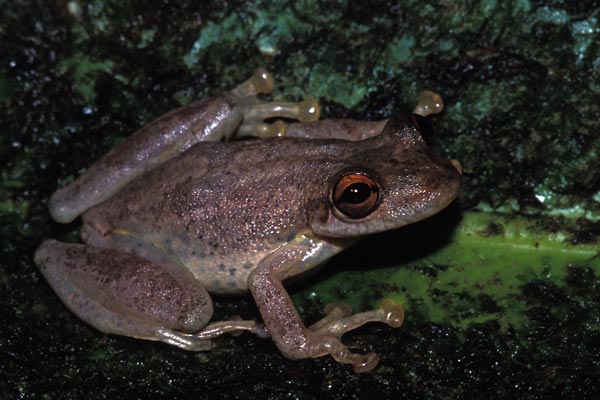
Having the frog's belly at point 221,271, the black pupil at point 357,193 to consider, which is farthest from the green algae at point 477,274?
the black pupil at point 357,193

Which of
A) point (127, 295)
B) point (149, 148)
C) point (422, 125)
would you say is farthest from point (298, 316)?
point (149, 148)

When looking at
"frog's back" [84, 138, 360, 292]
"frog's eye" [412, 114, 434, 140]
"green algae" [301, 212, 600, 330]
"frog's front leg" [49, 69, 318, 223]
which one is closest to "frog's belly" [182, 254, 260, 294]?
"frog's back" [84, 138, 360, 292]

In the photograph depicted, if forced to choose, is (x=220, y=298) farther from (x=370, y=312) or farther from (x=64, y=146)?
(x=64, y=146)

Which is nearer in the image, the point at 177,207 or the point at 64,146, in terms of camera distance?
the point at 177,207

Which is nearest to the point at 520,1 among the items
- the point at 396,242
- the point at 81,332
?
the point at 396,242

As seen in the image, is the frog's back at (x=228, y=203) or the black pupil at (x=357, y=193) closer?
the black pupil at (x=357, y=193)

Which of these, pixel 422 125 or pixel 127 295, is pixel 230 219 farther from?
pixel 422 125

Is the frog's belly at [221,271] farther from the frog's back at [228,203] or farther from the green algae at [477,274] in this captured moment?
the green algae at [477,274]
